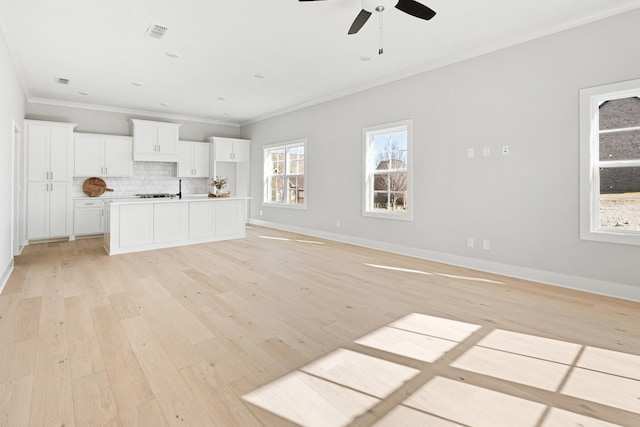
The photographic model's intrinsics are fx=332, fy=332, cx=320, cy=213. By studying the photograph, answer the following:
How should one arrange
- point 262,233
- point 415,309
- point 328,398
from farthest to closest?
point 262,233, point 415,309, point 328,398

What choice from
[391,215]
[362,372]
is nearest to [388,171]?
[391,215]

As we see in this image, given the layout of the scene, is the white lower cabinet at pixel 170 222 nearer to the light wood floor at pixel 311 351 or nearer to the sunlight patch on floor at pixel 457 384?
the light wood floor at pixel 311 351

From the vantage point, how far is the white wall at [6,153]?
11.7 feet

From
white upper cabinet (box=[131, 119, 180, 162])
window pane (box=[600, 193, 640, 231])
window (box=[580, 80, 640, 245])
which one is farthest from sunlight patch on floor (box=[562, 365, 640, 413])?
white upper cabinet (box=[131, 119, 180, 162])

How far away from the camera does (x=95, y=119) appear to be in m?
7.14

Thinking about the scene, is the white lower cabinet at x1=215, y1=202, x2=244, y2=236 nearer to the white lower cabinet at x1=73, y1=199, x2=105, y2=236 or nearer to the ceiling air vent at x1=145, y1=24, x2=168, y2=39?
the white lower cabinet at x1=73, y1=199, x2=105, y2=236

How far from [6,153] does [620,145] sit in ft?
21.6

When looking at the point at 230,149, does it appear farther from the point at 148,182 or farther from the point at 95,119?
the point at 95,119

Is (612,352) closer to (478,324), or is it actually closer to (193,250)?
(478,324)

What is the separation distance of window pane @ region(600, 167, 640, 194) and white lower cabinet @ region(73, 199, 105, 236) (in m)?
8.14

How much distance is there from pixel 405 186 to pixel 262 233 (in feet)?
11.1

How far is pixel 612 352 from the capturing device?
2.17 meters

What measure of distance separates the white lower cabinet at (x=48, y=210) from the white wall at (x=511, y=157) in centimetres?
563

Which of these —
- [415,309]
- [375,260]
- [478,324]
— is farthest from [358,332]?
[375,260]
